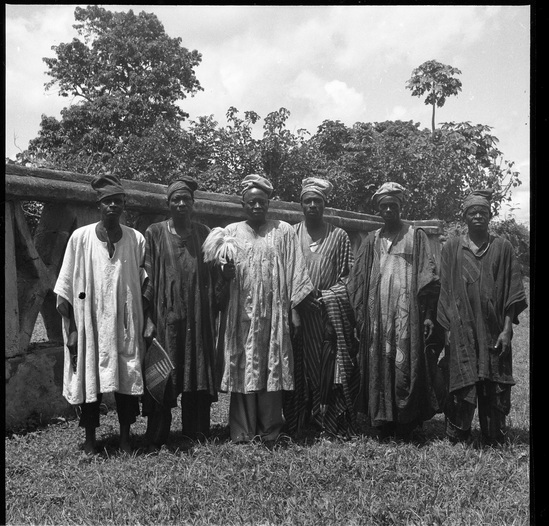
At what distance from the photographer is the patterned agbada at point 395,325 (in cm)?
555

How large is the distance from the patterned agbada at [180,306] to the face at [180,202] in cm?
14

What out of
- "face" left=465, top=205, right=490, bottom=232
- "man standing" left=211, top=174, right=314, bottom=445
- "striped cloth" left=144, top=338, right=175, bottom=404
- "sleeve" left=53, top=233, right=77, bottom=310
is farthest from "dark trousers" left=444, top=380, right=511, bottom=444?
"sleeve" left=53, top=233, right=77, bottom=310

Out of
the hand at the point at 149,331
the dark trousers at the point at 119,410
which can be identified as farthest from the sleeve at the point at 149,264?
the dark trousers at the point at 119,410

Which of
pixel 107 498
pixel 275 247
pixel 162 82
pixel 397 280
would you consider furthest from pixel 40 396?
pixel 397 280

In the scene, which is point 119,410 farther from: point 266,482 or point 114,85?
point 114,85

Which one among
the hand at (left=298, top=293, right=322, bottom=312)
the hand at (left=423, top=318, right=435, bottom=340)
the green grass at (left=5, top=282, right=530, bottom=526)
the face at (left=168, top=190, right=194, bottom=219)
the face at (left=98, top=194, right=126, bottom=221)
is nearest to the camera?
the green grass at (left=5, top=282, right=530, bottom=526)

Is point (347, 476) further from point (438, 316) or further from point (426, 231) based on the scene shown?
point (426, 231)

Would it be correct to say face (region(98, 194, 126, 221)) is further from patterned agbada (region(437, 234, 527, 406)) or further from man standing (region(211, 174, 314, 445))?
patterned agbada (region(437, 234, 527, 406))

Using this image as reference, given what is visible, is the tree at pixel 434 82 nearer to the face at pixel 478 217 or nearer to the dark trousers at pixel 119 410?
the face at pixel 478 217

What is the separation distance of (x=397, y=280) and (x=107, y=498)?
2790mm

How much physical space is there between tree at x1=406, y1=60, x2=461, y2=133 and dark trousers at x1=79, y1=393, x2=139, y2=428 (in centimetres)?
323

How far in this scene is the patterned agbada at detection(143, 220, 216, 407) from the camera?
17.6 ft

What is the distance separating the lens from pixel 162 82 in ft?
17.7

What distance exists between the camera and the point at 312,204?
5691 mm
